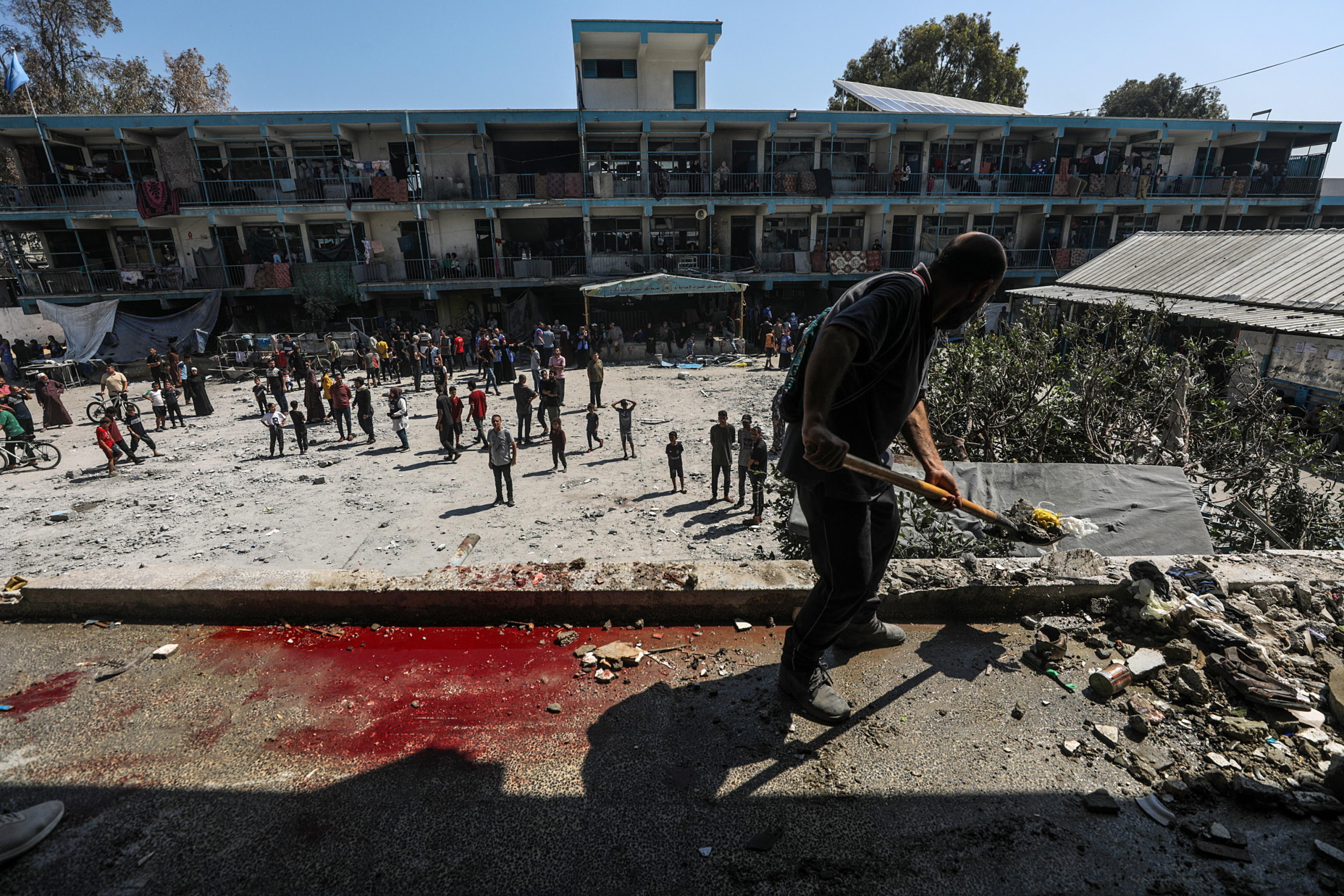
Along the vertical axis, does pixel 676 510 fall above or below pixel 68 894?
below

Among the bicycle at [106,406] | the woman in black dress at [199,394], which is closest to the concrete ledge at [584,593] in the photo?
the bicycle at [106,406]

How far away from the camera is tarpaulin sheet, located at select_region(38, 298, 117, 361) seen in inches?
830

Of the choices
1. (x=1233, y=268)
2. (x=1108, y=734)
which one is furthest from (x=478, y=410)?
(x=1233, y=268)

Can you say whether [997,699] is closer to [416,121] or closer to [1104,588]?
[1104,588]

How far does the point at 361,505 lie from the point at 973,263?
10.4 meters

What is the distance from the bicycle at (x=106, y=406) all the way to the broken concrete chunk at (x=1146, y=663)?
17.3 meters

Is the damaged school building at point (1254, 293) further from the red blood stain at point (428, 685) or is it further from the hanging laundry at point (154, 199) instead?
the hanging laundry at point (154, 199)

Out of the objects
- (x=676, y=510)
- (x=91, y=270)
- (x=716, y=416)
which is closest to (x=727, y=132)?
(x=716, y=416)

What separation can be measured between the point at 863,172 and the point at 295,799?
27887mm

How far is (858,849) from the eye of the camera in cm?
194

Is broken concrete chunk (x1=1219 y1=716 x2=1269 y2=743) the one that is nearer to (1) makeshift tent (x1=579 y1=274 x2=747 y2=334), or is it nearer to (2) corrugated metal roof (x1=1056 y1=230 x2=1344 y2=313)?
(2) corrugated metal roof (x1=1056 y1=230 x2=1344 y2=313)

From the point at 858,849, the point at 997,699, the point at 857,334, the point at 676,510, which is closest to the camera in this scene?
the point at 858,849

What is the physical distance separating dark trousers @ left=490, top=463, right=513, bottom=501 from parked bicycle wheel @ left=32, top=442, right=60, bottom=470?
9321 mm

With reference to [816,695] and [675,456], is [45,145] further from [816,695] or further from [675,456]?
[816,695]
